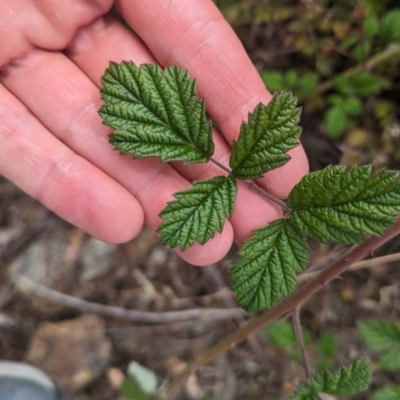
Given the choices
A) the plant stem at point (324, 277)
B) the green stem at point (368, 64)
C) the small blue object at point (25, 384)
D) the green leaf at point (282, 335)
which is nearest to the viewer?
the plant stem at point (324, 277)

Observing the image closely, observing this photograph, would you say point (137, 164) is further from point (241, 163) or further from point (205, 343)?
point (205, 343)

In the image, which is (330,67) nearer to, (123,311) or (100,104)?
(100,104)

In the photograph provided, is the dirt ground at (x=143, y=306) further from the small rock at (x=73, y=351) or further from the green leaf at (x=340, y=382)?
the green leaf at (x=340, y=382)

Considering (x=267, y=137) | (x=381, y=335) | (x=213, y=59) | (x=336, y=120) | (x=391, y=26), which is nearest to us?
(x=267, y=137)

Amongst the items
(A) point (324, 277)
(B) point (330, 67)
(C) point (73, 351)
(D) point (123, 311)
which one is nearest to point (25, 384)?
(C) point (73, 351)

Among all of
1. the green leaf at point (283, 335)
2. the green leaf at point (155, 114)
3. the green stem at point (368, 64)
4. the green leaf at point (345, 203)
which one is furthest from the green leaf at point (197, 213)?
the green stem at point (368, 64)

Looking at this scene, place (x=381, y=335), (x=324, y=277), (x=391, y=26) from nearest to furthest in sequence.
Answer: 1. (x=324, y=277)
2. (x=381, y=335)
3. (x=391, y=26)
